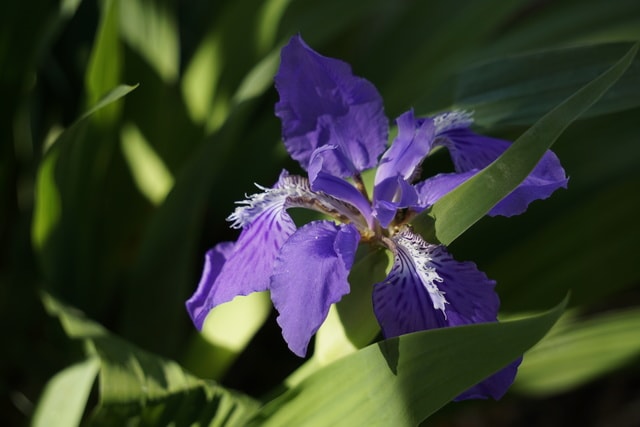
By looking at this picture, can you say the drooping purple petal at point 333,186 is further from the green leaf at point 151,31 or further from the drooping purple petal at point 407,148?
the green leaf at point 151,31

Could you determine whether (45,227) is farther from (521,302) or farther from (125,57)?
(521,302)

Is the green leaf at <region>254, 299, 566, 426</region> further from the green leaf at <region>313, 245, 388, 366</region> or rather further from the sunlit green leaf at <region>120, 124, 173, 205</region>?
the sunlit green leaf at <region>120, 124, 173, 205</region>

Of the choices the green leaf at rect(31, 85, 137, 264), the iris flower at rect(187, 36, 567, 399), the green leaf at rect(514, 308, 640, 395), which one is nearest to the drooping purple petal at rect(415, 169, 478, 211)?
the iris flower at rect(187, 36, 567, 399)

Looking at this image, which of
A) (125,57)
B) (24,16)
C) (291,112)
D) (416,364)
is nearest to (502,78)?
(291,112)

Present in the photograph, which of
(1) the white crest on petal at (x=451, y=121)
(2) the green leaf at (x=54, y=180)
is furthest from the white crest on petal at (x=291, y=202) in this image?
(2) the green leaf at (x=54, y=180)

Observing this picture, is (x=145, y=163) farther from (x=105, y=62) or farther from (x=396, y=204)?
(x=396, y=204)

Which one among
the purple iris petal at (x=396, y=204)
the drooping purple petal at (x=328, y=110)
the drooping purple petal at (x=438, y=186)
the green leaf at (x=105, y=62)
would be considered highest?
the green leaf at (x=105, y=62)
